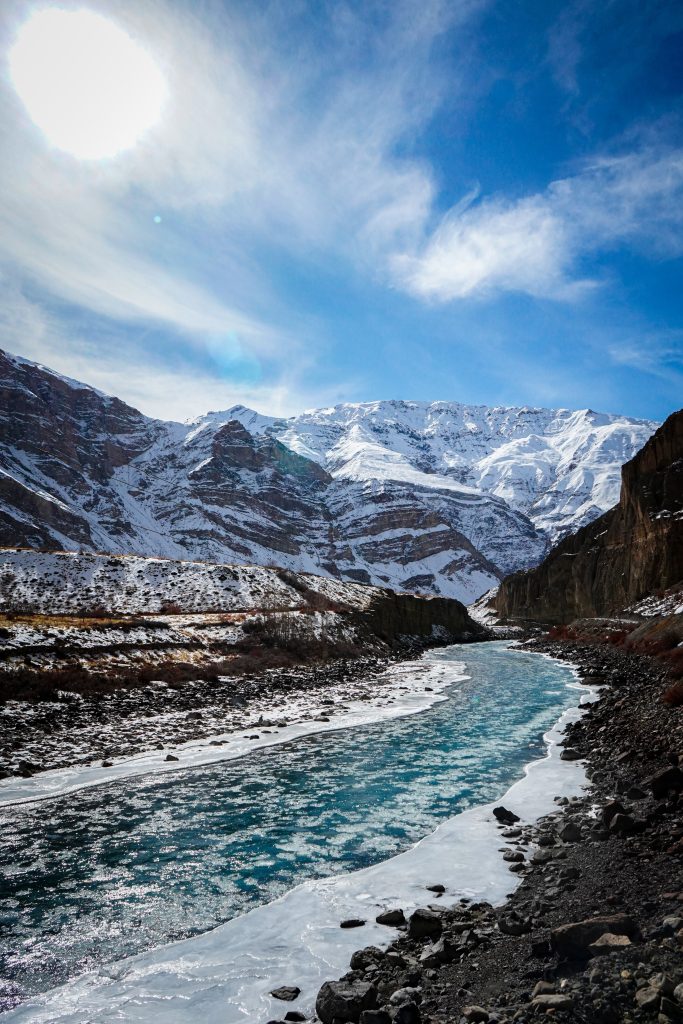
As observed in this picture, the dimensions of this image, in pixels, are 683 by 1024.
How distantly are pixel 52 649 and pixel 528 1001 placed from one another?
104 ft

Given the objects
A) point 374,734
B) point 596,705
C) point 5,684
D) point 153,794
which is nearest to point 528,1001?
point 153,794

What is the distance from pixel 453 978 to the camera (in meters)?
7.18

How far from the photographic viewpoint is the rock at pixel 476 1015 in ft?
19.5

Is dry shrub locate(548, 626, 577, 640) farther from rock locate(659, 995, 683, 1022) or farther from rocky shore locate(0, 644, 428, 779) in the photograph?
rock locate(659, 995, 683, 1022)

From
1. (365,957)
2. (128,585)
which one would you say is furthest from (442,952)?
(128,585)

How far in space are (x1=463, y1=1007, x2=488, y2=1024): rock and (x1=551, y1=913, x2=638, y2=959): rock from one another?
5.00ft

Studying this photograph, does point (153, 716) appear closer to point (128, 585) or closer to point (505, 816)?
point (505, 816)

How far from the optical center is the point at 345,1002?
669cm

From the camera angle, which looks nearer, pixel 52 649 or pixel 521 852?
pixel 521 852

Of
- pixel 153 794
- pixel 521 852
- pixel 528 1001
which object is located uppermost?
pixel 528 1001

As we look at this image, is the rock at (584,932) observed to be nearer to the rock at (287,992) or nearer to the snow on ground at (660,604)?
the rock at (287,992)

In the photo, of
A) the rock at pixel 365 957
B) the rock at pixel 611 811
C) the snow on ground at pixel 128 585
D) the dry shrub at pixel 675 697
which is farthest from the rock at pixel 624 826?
the snow on ground at pixel 128 585

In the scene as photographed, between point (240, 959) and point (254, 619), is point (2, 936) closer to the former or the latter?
point (240, 959)

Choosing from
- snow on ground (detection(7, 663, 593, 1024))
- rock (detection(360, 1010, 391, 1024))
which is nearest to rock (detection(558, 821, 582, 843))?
snow on ground (detection(7, 663, 593, 1024))
